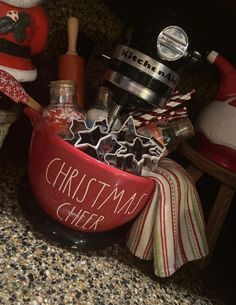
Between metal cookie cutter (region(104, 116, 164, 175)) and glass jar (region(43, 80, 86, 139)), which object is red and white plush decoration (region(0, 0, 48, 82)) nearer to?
glass jar (region(43, 80, 86, 139))

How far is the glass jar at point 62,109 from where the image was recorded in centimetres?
64

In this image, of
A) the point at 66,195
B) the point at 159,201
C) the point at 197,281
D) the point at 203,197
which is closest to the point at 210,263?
the point at 197,281

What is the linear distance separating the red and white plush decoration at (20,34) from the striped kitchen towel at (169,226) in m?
0.29

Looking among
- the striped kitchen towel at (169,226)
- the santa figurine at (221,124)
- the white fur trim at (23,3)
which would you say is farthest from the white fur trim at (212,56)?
the white fur trim at (23,3)

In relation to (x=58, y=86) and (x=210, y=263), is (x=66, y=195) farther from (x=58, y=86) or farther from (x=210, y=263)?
(x=210, y=263)

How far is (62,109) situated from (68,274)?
0.93 ft

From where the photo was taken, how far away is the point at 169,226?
0.67 meters

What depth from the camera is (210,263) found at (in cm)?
88

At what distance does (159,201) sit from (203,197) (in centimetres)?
42

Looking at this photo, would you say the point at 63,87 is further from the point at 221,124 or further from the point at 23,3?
the point at 221,124

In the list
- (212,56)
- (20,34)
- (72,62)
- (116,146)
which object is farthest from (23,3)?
(212,56)

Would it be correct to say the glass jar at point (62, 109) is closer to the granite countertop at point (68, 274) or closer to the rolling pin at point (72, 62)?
the rolling pin at point (72, 62)

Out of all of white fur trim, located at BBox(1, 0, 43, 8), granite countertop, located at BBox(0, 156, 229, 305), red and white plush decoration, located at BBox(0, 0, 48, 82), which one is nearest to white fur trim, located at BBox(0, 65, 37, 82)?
red and white plush decoration, located at BBox(0, 0, 48, 82)

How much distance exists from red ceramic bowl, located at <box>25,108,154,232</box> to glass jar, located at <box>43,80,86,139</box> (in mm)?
30
